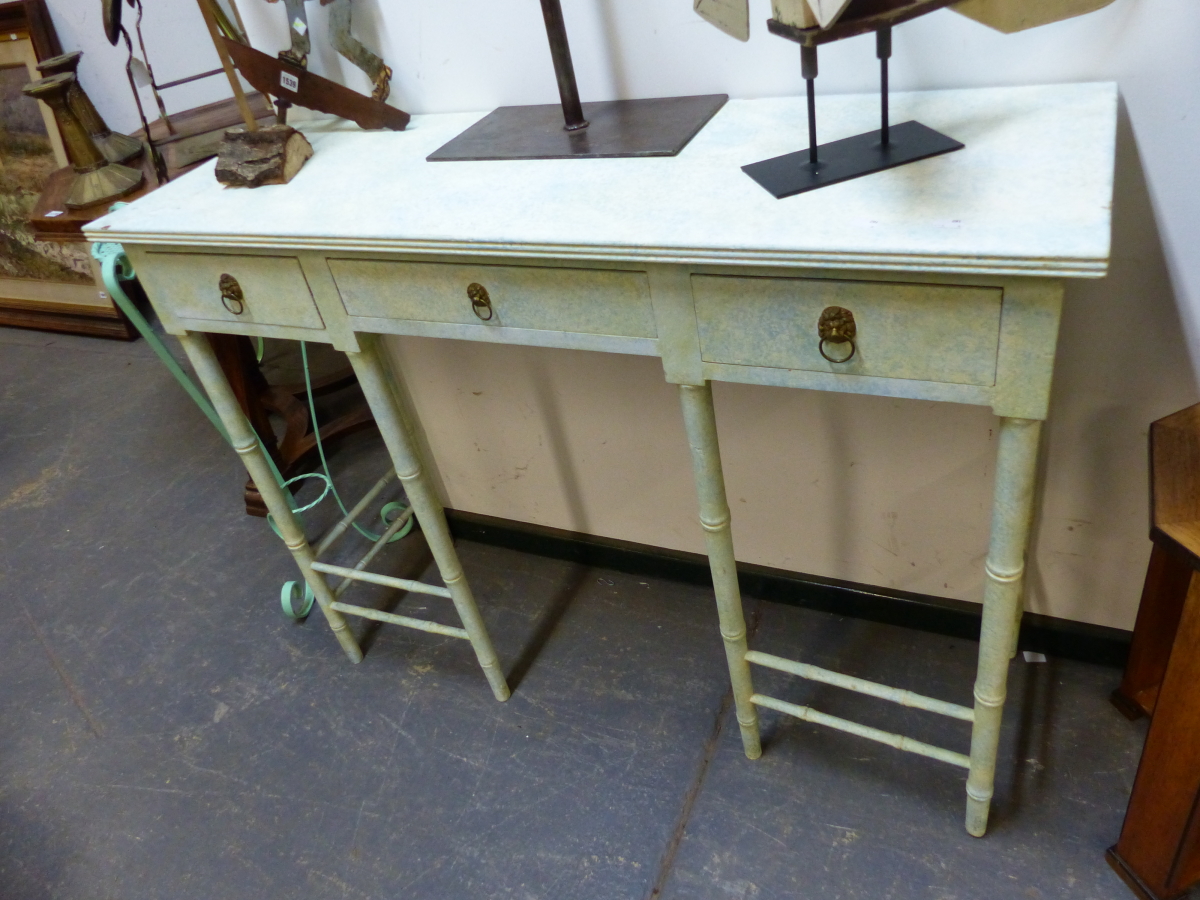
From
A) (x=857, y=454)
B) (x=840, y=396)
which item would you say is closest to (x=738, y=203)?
(x=840, y=396)

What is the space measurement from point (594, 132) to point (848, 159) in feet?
1.38

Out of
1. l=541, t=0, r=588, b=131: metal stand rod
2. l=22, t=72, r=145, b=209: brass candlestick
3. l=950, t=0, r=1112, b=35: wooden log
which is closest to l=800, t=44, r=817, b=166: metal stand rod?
l=950, t=0, r=1112, b=35: wooden log

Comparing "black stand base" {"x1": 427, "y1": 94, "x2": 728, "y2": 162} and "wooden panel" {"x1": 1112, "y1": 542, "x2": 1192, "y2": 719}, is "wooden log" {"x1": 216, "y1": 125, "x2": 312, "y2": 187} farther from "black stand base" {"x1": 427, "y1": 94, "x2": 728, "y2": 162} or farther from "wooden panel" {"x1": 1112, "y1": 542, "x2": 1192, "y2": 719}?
"wooden panel" {"x1": 1112, "y1": 542, "x2": 1192, "y2": 719}

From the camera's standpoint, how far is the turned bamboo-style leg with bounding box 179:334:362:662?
1.56 meters

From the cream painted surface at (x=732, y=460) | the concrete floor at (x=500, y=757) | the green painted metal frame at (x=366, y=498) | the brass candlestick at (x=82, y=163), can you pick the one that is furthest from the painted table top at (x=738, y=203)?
the concrete floor at (x=500, y=757)

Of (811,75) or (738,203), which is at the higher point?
(811,75)

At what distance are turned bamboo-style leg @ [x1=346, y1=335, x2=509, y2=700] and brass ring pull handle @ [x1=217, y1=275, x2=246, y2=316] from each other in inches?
7.2

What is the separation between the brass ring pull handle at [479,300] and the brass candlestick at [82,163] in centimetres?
144

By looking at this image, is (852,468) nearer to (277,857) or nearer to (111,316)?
(277,857)

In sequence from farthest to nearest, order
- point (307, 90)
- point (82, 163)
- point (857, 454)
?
1. point (82, 163)
2. point (857, 454)
3. point (307, 90)

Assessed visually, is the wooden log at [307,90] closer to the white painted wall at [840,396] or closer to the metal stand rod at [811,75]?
the white painted wall at [840,396]

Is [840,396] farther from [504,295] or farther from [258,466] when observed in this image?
[258,466]

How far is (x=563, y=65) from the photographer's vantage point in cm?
131

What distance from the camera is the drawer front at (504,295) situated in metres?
1.08
